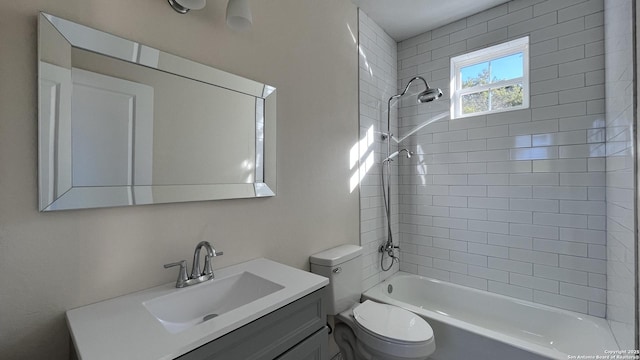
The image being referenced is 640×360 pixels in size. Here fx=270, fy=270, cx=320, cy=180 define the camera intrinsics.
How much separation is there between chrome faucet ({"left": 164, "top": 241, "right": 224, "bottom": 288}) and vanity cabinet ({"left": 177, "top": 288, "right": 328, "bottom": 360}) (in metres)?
0.39

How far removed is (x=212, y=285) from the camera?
121cm

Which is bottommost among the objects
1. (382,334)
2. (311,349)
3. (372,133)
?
(382,334)

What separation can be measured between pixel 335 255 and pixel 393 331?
558 mm

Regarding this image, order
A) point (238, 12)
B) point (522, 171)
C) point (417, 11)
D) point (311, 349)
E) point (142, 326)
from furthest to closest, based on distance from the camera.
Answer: point (417, 11)
point (522, 171)
point (238, 12)
point (311, 349)
point (142, 326)

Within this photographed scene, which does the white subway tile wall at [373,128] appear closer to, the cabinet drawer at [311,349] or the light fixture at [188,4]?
the cabinet drawer at [311,349]

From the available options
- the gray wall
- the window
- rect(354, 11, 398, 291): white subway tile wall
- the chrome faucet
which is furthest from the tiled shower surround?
the chrome faucet

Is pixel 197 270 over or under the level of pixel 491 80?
under

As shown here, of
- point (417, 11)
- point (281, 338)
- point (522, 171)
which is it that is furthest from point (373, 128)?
point (281, 338)

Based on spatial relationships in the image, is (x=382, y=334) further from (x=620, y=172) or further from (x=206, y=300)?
(x=620, y=172)

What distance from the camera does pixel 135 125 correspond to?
3.59 feet

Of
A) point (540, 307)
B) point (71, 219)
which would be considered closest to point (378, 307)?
point (540, 307)

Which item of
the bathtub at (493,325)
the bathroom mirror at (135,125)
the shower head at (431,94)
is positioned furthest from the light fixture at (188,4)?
the bathtub at (493,325)

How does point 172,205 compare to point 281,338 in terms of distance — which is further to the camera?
point 172,205

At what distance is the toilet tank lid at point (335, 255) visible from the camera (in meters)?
1.76
